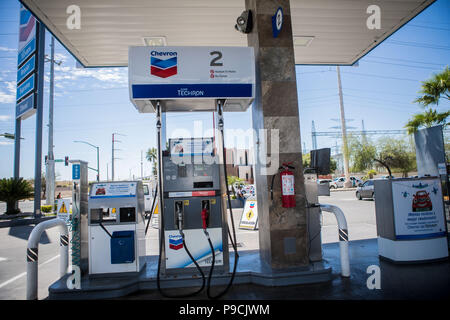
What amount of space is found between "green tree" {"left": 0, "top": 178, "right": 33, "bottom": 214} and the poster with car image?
16.2 metres

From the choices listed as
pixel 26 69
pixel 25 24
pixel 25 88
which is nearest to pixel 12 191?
pixel 25 88

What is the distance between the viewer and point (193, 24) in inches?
250

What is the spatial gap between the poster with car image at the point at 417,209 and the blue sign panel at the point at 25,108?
14448 mm

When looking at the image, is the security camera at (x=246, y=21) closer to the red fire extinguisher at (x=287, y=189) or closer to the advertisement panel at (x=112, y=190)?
the red fire extinguisher at (x=287, y=189)

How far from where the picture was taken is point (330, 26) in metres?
6.46

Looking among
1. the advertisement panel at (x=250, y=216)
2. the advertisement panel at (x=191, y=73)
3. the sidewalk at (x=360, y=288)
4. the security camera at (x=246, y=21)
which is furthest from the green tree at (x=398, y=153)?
the advertisement panel at (x=191, y=73)

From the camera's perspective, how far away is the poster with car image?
463 cm

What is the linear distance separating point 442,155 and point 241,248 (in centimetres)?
471

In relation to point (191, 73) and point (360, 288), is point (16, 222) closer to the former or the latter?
point (191, 73)

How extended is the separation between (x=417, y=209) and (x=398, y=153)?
118ft

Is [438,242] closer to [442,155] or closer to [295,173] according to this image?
[442,155]
